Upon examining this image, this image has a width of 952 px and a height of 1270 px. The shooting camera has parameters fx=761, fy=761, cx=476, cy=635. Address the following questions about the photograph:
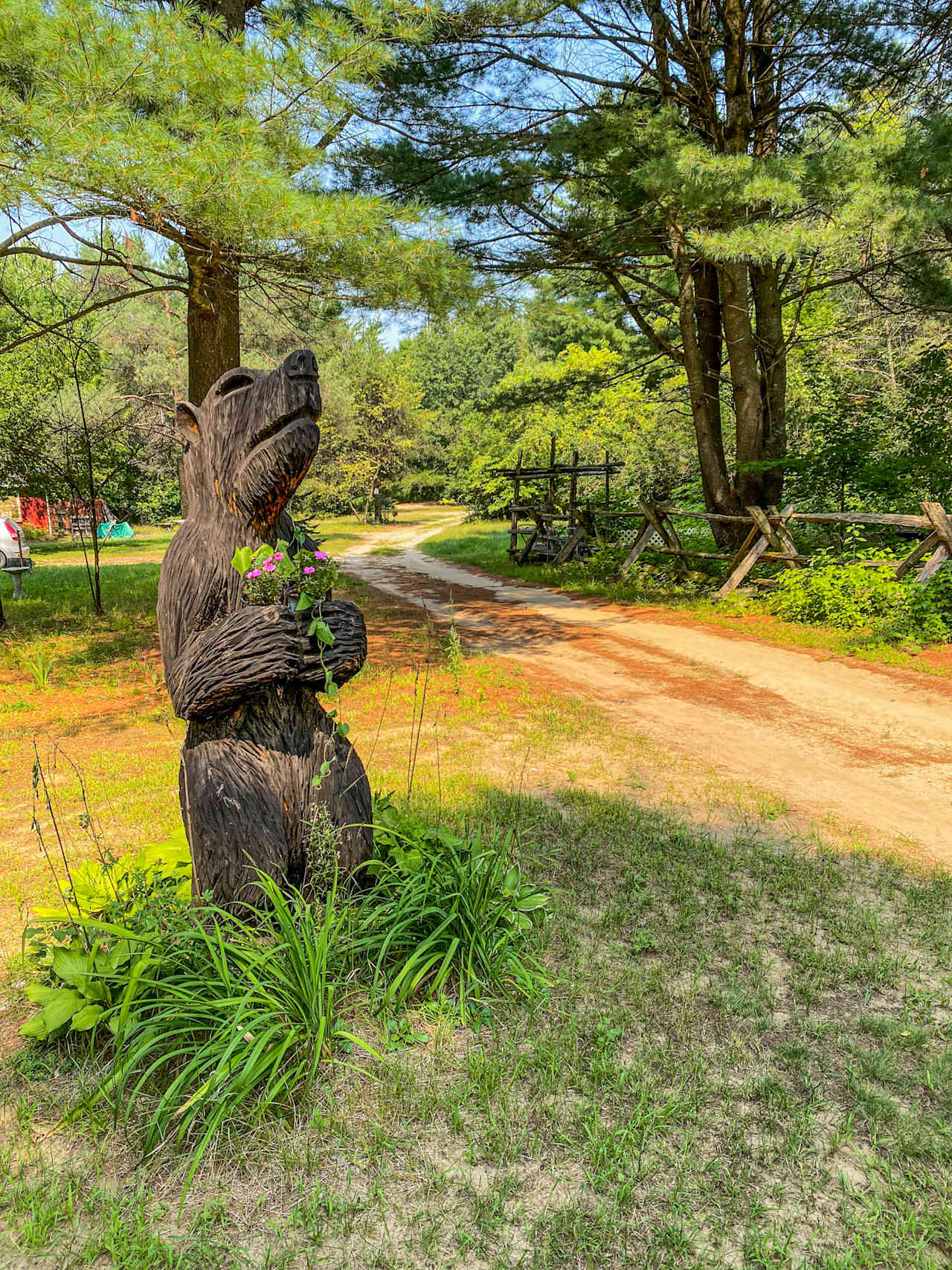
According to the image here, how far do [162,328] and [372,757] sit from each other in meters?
30.5

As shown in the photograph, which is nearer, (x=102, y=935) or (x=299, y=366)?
(x=299, y=366)

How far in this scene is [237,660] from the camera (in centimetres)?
240

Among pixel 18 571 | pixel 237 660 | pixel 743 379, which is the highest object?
pixel 743 379

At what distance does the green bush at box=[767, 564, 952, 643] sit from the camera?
8.48 metres

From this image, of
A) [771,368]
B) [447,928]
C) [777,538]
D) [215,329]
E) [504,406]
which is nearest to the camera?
[447,928]

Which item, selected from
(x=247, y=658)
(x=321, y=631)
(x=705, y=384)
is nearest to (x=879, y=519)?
(x=705, y=384)

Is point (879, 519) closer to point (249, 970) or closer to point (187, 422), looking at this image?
point (187, 422)

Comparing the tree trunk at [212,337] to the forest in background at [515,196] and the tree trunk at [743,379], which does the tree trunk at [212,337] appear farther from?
the tree trunk at [743,379]

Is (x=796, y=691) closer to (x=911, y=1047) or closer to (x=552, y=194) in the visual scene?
(x=911, y=1047)

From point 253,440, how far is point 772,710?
5.29 m

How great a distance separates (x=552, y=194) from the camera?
11.2 m

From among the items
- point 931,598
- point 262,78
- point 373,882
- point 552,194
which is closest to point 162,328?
point 552,194

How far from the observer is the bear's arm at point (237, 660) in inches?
94.5

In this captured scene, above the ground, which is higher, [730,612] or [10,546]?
[10,546]
